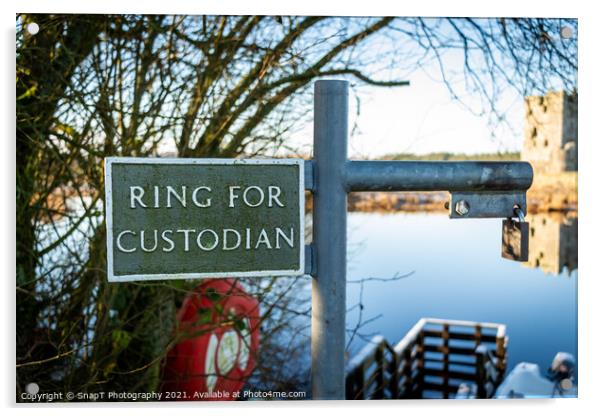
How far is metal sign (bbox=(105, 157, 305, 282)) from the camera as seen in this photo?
0.92m

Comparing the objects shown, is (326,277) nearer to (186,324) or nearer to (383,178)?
(383,178)

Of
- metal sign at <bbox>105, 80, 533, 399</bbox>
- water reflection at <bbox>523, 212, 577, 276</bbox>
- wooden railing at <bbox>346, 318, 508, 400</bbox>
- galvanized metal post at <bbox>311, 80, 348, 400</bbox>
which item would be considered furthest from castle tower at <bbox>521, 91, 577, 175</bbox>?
wooden railing at <bbox>346, 318, 508, 400</bbox>

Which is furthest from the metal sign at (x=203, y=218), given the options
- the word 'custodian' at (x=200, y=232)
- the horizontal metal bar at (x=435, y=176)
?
the horizontal metal bar at (x=435, y=176)

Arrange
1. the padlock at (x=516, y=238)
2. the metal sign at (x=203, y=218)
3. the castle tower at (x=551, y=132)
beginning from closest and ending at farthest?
the metal sign at (x=203, y=218), the padlock at (x=516, y=238), the castle tower at (x=551, y=132)

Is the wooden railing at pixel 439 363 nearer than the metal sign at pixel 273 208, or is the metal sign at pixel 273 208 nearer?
the metal sign at pixel 273 208

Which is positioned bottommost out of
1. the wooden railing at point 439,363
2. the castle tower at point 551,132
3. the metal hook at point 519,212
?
the wooden railing at point 439,363

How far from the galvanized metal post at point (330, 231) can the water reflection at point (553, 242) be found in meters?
1.32

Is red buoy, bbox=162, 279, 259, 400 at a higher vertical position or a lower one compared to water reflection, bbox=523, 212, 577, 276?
lower

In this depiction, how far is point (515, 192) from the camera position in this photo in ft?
3.37

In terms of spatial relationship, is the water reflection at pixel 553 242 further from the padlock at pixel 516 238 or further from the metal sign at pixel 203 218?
the metal sign at pixel 203 218

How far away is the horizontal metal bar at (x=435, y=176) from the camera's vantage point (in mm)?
961

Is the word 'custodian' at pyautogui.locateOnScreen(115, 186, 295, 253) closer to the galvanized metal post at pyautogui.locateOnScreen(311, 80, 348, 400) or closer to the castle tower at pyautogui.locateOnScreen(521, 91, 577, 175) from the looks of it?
the galvanized metal post at pyautogui.locateOnScreen(311, 80, 348, 400)

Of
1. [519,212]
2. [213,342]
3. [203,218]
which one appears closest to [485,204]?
[519,212]

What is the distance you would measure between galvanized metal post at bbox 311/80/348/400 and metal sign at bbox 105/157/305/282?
0.04 m
